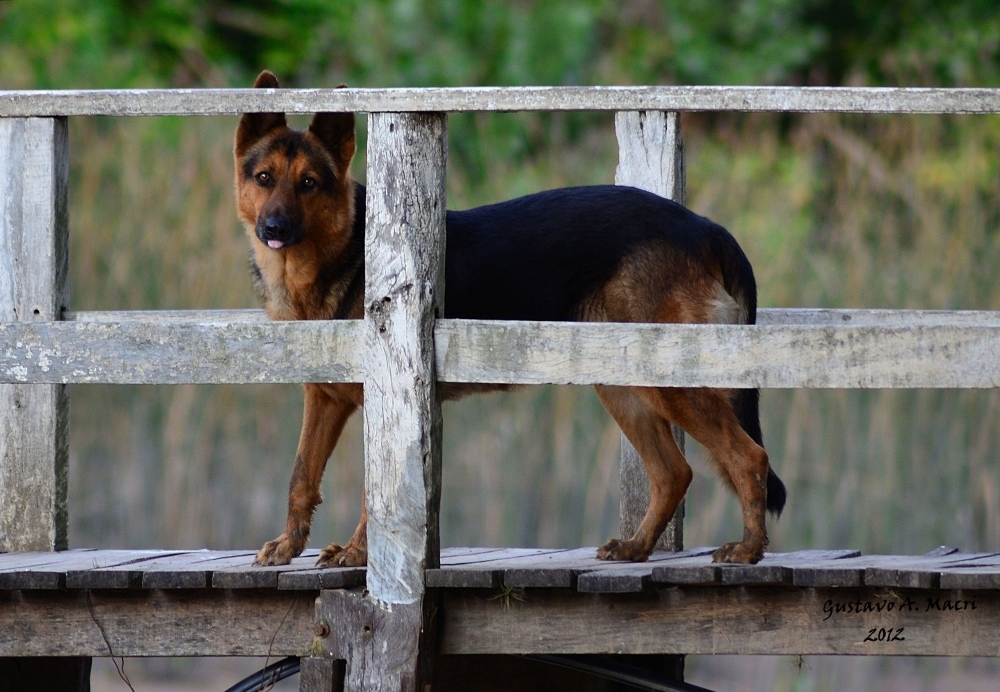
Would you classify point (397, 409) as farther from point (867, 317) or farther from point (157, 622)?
point (867, 317)

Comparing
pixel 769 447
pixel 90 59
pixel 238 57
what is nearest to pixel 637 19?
pixel 238 57

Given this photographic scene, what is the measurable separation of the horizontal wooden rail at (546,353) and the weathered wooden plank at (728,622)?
59 centimetres

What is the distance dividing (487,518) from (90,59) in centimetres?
604

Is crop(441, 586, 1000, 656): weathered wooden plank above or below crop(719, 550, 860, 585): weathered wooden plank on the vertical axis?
below

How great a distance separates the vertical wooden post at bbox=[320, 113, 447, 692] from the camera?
3.33 m

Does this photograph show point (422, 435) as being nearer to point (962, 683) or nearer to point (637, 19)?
point (962, 683)

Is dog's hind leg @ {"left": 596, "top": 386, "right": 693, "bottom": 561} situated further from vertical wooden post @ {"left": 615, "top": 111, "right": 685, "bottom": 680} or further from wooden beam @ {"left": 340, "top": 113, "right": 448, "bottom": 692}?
wooden beam @ {"left": 340, "top": 113, "right": 448, "bottom": 692}

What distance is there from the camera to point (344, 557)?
143 inches

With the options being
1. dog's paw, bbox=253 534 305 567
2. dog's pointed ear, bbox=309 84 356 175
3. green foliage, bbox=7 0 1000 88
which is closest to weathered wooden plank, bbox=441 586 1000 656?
dog's paw, bbox=253 534 305 567

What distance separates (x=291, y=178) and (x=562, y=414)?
246 cm

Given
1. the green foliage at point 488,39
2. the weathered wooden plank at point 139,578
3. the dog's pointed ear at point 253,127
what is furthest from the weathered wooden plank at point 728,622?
the green foliage at point 488,39

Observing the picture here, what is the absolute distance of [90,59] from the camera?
10.3 metres

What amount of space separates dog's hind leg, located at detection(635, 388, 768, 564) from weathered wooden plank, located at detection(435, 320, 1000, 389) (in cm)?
62

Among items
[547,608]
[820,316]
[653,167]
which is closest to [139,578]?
[547,608]
